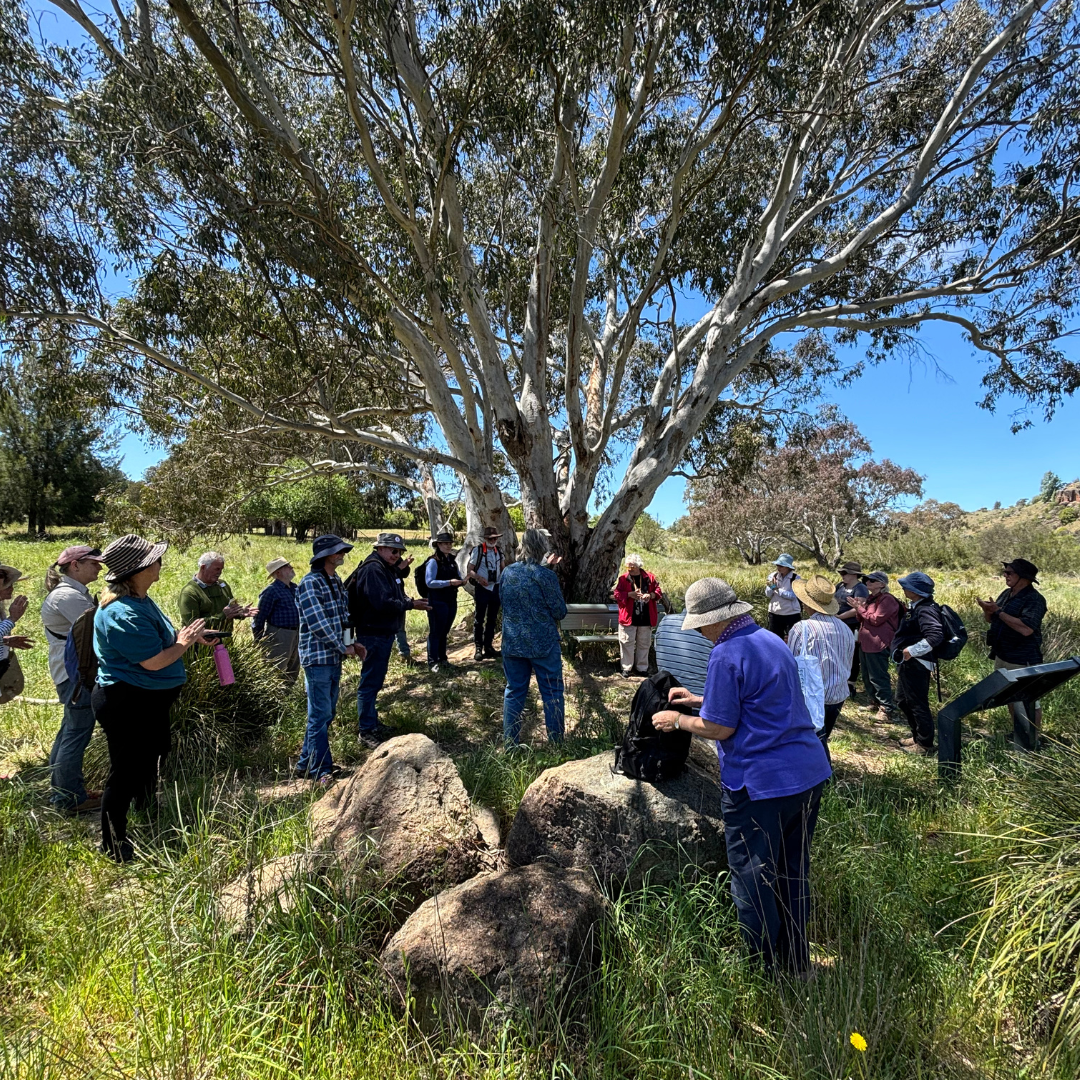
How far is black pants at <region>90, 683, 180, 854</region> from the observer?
3.32m

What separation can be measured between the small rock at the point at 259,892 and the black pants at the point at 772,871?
181cm

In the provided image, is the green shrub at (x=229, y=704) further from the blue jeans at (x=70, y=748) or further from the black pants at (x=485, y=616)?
the black pants at (x=485, y=616)

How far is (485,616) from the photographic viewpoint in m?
8.42

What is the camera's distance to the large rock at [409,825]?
2875 millimetres

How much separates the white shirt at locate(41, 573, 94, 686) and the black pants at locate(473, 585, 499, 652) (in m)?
4.60

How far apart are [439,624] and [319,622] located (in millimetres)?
3512

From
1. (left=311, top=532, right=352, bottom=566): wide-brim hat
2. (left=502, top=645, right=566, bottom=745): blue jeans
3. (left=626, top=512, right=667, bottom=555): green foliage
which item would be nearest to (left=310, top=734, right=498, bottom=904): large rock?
(left=502, top=645, right=566, bottom=745): blue jeans

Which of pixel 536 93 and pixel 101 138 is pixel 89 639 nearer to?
pixel 101 138

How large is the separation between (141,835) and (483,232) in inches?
385

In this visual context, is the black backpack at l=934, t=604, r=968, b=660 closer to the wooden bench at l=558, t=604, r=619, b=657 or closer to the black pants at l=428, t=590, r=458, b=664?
the wooden bench at l=558, t=604, r=619, b=657

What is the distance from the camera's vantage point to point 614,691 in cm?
727

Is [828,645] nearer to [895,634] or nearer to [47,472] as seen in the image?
[895,634]

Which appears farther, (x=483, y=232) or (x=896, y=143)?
(x=483, y=232)

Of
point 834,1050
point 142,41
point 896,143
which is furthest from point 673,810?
point 896,143
